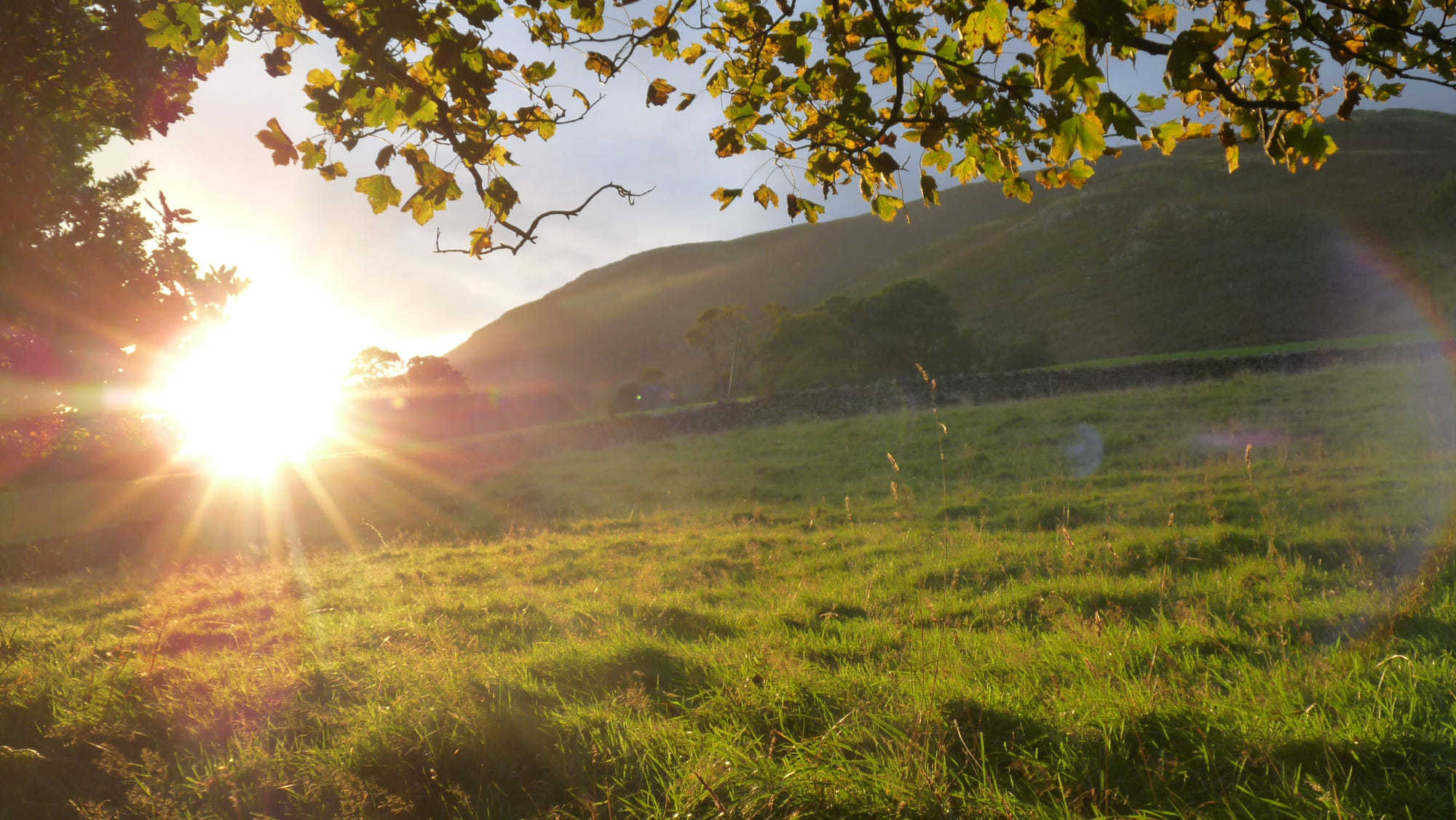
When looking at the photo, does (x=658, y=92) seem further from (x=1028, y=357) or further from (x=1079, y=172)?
(x=1028, y=357)

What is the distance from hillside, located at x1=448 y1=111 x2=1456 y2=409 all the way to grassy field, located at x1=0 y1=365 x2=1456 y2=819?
43.8 meters

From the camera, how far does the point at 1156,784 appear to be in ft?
7.97

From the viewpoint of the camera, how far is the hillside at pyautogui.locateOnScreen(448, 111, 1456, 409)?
60.3m

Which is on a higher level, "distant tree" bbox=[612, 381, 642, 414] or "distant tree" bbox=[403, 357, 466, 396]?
"distant tree" bbox=[403, 357, 466, 396]

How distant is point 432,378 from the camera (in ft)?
179

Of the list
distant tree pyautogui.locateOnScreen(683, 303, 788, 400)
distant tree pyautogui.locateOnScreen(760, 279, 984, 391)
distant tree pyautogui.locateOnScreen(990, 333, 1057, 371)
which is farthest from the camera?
distant tree pyautogui.locateOnScreen(683, 303, 788, 400)

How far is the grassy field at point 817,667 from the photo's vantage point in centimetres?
253

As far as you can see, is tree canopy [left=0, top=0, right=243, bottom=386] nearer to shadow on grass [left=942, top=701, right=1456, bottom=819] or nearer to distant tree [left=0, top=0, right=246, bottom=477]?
distant tree [left=0, top=0, right=246, bottom=477]

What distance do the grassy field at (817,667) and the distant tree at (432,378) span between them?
141 feet

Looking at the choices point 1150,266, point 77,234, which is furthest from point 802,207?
point 1150,266

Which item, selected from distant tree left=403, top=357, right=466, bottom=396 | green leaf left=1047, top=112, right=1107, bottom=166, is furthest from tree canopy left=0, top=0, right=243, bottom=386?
distant tree left=403, top=357, right=466, bottom=396

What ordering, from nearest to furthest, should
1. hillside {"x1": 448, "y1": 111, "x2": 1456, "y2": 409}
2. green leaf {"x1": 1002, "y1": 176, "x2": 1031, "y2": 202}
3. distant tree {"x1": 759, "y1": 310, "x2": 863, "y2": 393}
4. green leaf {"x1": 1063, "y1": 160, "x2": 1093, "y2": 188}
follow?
green leaf {"x1": 1063, "y1": 160, "x2": 1093, "y2": 188} < green leaf {"x1": 1002, "y1": 176, "x2": 1031, "y2": 202} < distant tree {"x1": 759, "y1": 310, "x2": 863, "y2": 393} < hillside {"x1": 448, "y1": 111, "x2": 1456, "y2": 409}

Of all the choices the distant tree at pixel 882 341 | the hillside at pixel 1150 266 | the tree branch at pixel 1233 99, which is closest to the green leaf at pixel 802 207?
the tree branch at pixel 1233 99

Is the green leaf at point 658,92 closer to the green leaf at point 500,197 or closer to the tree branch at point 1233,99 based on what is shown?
the green leaf at point 500,197
